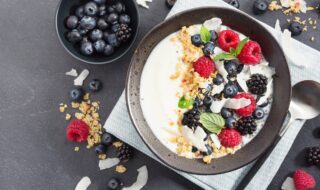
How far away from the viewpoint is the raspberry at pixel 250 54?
1.25m

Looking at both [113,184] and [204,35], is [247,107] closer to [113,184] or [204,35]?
[204,35]

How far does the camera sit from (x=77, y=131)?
1.52 m

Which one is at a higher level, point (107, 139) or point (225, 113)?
point (225, 113)

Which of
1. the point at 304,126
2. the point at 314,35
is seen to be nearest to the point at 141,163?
the point at 304,126

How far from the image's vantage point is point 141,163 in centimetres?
156


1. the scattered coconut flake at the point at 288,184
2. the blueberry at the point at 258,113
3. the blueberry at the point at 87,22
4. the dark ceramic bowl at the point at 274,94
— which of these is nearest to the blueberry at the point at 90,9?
the blueberry at the point at 87,22

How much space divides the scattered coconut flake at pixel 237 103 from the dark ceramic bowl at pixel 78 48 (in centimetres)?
41

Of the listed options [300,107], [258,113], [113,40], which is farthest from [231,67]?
[113,40]

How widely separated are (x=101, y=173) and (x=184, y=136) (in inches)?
16.6

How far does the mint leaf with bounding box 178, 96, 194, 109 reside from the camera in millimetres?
1263

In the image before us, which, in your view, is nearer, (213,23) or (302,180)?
(213,23)

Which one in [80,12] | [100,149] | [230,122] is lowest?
[100,149]

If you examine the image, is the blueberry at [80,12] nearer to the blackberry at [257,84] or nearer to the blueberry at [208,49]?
the blueberry at [208,49]

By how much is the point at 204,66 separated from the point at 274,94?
215mm
